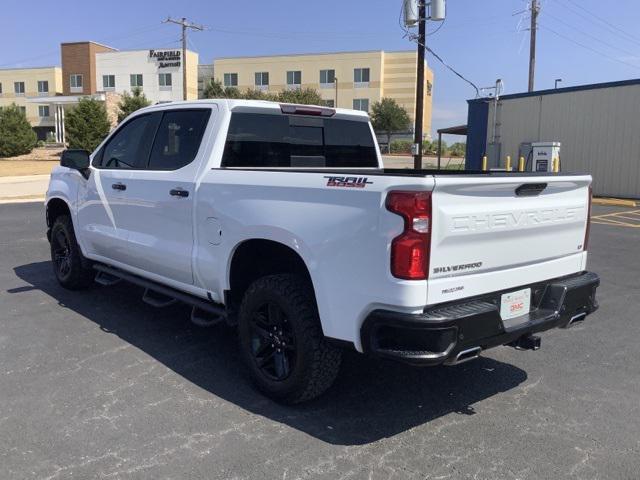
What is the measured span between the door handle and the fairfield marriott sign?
70.5m

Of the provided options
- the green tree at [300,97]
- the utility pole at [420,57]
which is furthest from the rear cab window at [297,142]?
the green tree at [300,97]

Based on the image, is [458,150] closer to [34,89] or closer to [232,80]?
[232,80]

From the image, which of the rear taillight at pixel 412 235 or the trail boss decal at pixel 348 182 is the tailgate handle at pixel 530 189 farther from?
the trail boss decal at pixel 348 182

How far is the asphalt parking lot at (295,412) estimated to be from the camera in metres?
3.10

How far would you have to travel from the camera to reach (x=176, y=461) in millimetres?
3119

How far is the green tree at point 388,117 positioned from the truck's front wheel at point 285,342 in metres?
66.7

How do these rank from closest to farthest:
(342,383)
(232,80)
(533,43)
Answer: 1. (342,383)
2. (533,43)
3. (232,80)

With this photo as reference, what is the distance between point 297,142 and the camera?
16.2ft

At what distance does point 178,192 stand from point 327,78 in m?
71.5

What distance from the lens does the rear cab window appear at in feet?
14.8

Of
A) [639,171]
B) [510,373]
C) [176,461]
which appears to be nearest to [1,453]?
[176,461]

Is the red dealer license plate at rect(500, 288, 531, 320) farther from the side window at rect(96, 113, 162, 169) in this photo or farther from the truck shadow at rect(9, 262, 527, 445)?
the side window at rect(96, 113, 162, 169)

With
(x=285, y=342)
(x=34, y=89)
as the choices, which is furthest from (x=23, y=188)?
(x=34, y=89)

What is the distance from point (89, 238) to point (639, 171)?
60.6ft
